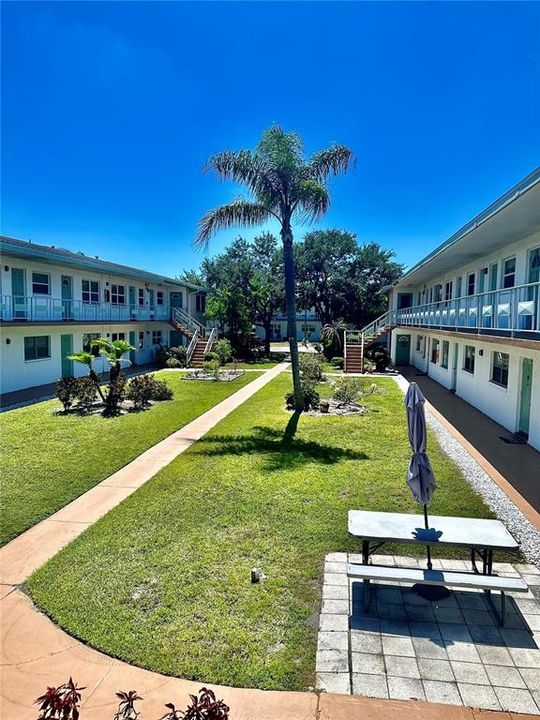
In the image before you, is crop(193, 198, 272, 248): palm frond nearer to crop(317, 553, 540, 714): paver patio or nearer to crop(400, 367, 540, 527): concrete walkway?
crop(400, 367, 540, 527): concrete walkway

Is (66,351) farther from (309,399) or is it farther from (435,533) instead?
(435,533)

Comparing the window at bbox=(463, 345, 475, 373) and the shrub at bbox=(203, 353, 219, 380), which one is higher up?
the window at bbox=(463, 345, 475, 373)

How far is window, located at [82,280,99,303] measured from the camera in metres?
25.9

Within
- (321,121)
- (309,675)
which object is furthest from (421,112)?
(309,675)

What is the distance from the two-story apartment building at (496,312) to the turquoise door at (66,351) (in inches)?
761

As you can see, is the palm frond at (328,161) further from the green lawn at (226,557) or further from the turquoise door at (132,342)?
the turquoise door at (132,342)

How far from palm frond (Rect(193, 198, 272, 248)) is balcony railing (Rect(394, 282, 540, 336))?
320 inches

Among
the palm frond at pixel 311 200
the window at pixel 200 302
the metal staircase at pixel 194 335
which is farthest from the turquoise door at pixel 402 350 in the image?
the palm frond at pixel 311 200

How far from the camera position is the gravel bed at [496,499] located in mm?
7023

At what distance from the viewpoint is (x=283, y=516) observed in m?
7.83

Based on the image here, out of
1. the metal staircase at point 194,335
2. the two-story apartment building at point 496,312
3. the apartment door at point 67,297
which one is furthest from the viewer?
the metal staircase at point 194,335

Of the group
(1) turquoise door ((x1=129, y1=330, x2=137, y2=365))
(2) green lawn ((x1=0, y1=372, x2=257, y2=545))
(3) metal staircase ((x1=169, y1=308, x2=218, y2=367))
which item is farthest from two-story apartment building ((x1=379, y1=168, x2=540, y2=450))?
(1) turquoise door ((x1=129, y1=330, x2=137, y2=365))

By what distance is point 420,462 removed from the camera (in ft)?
18.9

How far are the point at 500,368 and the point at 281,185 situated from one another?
10.2m
